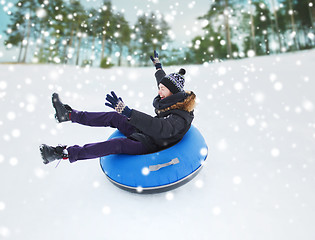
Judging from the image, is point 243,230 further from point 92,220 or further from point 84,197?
point 84,197

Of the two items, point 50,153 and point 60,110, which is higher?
point 60,110

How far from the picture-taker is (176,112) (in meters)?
2.14

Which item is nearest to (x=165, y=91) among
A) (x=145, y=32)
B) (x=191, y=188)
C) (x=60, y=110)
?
(x=191, y=188)

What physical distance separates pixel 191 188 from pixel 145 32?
1542 cm

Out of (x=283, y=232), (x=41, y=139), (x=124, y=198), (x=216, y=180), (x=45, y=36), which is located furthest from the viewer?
(x=45, y=36)

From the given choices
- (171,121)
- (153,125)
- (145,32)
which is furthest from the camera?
(145,32)

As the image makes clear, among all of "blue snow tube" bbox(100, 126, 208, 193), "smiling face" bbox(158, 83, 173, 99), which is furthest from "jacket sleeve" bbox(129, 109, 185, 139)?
"smiling face" bbox(158, 83, 173, 99)

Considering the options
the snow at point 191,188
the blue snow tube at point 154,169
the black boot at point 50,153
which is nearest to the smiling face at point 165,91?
the blue snow tube at point 154,169

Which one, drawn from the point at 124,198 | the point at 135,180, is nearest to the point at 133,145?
the point at 135,180

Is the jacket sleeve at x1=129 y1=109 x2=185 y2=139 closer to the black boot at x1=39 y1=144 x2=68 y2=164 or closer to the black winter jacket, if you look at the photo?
the black winter jacket

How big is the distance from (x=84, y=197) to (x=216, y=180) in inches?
59.0

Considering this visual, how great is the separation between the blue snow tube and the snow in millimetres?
206

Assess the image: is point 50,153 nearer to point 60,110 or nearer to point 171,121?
point 60,110

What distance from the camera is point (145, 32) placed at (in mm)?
15656
